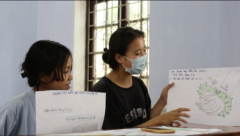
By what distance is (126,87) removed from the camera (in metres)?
1.55

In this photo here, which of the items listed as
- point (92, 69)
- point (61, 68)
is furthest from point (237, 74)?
point (92, 69)

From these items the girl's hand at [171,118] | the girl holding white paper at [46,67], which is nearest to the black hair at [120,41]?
the girl holding white paper at [46,67]

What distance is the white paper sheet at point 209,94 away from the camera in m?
1.13

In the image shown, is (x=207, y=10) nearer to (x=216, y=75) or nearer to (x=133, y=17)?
(x=133, y=17)

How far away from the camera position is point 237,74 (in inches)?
44.4

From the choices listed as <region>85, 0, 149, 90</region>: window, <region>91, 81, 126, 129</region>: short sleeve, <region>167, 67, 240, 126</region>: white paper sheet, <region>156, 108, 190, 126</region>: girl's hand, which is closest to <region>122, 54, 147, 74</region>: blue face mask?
<region>91, 81, 126, 129</region>: short sleeve

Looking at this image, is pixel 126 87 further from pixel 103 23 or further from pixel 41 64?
pixel 103 23

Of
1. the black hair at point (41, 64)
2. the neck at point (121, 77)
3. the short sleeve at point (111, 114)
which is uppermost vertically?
the black hair at point (41, 64)

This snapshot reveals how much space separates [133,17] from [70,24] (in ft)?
2.94

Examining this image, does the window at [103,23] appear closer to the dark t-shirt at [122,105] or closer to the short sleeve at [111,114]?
the dark t-shirt at [122,105]

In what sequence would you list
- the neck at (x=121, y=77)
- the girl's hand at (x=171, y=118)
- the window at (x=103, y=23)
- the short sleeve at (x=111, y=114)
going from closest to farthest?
the girl's hand at (x=171, y=118)
the short sleeve at (x=111, y=114)
the neck at (x=121, y=77)
the window at (x=103, y=23)

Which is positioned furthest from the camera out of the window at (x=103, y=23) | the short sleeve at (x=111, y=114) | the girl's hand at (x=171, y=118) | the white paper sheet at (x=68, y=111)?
the window at (x=103, y=23)

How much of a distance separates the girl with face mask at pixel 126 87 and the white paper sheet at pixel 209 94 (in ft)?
0.56

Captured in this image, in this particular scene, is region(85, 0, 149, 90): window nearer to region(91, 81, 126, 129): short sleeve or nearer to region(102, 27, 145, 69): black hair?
region(102, 27, 145, 69): black hair
